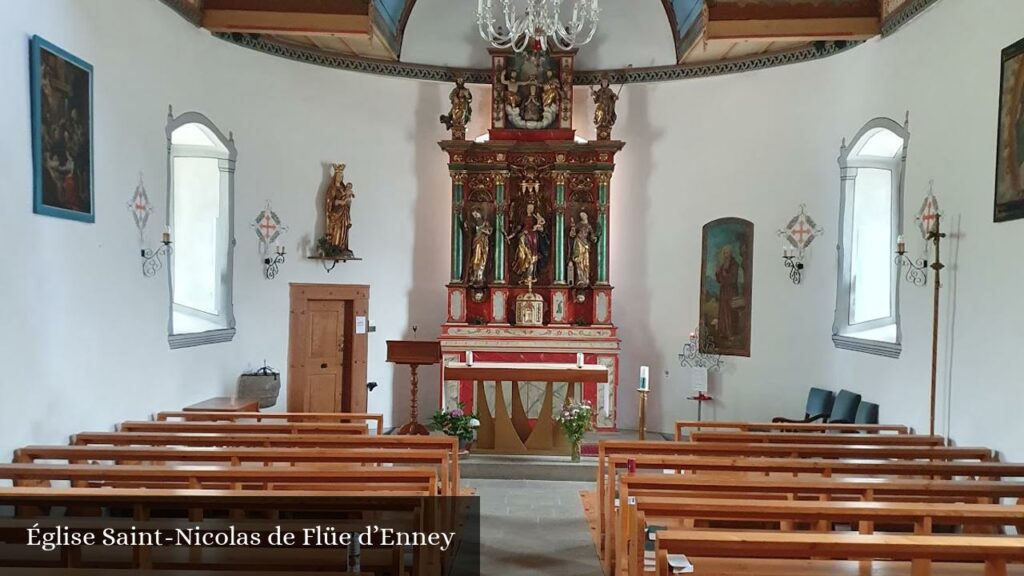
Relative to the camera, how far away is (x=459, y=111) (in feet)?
34.2

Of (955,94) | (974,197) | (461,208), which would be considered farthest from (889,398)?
(461,208)

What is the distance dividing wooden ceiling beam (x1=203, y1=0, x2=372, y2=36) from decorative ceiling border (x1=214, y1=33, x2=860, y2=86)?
392 millimetres

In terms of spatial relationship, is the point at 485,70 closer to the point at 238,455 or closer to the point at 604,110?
the point at 604,110

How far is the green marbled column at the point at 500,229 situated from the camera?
10.6m

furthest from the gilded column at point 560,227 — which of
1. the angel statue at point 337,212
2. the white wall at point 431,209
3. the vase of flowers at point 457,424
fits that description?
the vase of flowers at point 457,424

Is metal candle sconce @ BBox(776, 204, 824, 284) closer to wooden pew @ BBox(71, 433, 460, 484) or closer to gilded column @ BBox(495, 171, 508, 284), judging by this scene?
gilded column @ BBox(495, 171, 508, 284)

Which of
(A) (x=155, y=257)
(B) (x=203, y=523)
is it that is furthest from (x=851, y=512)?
(A) (x=155, y=257)

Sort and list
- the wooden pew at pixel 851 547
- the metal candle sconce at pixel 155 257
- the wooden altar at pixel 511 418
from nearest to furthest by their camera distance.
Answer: the wooden pew at pixel 851 547
the metal candle sconce at pixel 155 257
the wooden altar at pixel 511 418

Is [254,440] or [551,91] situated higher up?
[551,91]

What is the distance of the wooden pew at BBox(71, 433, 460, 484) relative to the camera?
17.7 feet

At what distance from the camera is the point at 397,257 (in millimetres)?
10648

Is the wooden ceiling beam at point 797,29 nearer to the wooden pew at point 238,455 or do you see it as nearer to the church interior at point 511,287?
the church interior at point 511,287

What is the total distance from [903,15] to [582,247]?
15.2 ft

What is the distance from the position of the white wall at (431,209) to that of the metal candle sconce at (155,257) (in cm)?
13
